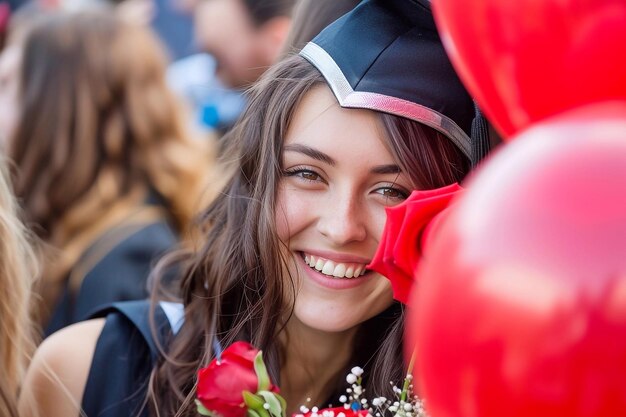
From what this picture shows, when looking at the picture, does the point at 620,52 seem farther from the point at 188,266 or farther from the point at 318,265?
the point at 188,266

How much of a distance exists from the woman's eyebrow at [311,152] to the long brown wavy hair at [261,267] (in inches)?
1.9

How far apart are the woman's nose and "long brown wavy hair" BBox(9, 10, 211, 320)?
5.24 ft

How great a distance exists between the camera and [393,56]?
2.32 m

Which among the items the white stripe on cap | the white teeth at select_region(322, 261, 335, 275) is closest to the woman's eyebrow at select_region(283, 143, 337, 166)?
the white stripe on cap

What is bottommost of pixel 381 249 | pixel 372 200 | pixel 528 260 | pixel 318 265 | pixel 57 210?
pixel 57 210

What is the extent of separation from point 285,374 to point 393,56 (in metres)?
0.86

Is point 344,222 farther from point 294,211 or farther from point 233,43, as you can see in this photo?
point 233,43

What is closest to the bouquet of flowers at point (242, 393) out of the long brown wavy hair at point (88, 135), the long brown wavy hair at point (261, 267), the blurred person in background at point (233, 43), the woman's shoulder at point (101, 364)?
the long brown wavy hair at point (261, 267)

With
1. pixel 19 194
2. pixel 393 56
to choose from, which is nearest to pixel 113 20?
pixel 19 194

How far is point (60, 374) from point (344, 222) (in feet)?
2.81

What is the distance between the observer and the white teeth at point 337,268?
237cm

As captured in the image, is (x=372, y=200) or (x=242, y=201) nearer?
(x=372, y=200)

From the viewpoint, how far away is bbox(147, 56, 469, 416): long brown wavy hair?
235 cm

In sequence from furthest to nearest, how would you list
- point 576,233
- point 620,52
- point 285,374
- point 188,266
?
point 188,266
point 285,374
point 620,52
point 576,233
